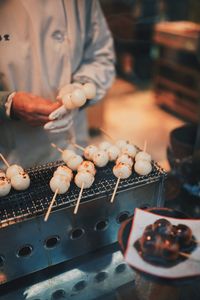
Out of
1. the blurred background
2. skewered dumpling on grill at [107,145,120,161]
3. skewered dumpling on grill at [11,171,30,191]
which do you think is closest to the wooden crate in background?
the blurred background

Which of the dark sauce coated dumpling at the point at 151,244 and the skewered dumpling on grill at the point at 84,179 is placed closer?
the dark sauce coated dumpling at the point at 151,244

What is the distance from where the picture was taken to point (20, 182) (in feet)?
4.95

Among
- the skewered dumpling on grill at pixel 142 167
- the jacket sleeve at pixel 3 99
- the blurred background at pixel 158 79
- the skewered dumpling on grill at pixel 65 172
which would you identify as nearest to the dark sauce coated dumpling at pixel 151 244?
the skewered dumpling on grill at pixel 142 167

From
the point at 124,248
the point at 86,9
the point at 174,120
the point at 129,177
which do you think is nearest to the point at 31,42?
the point at 86,9

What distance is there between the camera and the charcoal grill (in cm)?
137

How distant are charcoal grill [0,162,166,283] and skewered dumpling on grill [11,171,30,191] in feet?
0.10

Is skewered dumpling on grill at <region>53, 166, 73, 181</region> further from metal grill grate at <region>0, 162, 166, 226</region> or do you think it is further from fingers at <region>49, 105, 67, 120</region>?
fingers at <region>49, 105, 67, 120</region>

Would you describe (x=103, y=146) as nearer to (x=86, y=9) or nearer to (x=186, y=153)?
(x=186, y=153)

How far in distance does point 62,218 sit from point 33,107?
77 centimetres

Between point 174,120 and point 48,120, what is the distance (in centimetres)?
510

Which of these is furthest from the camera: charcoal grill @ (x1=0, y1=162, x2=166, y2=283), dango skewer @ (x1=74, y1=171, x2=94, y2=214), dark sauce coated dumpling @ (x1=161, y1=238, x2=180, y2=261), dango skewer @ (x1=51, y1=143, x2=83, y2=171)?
dango skewer @ (x1=51, y1=143, x2=83, y2=171)

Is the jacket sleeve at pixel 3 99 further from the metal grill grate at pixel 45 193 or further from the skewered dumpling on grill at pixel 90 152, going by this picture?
the skewered dumpling on grill at pixel 90 152

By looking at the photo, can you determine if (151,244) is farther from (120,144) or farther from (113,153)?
(120,144)

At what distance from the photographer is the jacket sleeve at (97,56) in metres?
2.30
